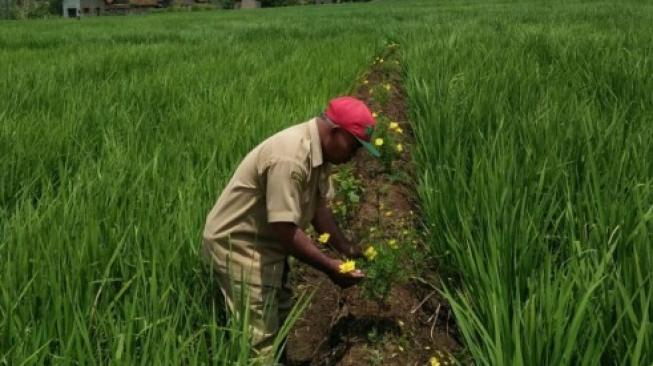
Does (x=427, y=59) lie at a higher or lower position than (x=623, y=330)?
higher

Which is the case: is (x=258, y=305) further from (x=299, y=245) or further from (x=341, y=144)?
(x=341, y=144)

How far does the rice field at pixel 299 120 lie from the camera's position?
127 centimetres

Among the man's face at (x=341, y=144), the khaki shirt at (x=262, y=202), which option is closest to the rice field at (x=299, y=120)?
the khaki shirt at (x=262, y=202)

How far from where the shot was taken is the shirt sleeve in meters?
1.52

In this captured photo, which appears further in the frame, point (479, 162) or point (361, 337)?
point (479, 162)

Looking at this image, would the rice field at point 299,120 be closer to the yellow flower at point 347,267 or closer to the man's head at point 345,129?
the yellow flower at point 347,267

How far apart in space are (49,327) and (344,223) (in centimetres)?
147

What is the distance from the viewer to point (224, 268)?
1.69 metres

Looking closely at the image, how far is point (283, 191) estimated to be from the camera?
1.52m

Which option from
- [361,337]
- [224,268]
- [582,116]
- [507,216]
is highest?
[582,116]

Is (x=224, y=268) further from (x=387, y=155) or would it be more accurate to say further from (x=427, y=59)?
(x=427, y=59)

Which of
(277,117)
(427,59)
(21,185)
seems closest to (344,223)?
(277,117)

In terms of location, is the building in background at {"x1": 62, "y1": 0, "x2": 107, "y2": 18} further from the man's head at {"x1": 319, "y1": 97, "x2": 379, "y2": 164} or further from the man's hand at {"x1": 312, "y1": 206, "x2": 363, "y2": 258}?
the man's head at {"x1": 319, "y1": 97, "x2": 379, "y2": 164}

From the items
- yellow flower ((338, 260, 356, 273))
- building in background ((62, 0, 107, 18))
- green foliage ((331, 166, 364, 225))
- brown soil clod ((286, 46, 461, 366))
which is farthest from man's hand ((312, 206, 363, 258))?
building in background ((62, 0, 107, 18))
